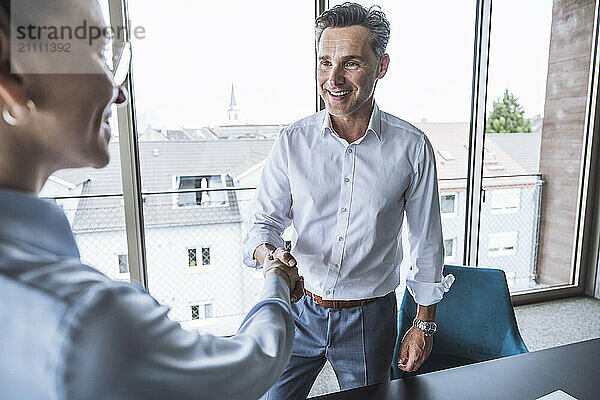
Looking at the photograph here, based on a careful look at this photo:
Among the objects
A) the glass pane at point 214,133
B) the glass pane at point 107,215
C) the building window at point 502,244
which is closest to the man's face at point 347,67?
the glass pane at point 214,133

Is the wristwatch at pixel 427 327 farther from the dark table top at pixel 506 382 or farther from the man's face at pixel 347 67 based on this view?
the man's face at pixel 347 67

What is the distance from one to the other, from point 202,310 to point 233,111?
1167 millimetres

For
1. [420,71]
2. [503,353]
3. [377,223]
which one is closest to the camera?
[377,223]

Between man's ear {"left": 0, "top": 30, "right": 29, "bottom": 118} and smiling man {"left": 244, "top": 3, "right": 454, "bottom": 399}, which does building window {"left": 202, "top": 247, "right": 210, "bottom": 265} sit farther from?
man's ear {"left": 0, "top": 30, "right": 29, "bottom": 118}

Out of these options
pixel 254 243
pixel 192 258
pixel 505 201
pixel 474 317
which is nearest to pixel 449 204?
pixel 505 201

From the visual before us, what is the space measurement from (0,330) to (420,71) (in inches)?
104

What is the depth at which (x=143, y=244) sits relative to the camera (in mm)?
2322

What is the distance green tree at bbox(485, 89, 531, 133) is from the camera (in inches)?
114

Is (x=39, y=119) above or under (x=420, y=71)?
under

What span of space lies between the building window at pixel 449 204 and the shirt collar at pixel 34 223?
9.09ft

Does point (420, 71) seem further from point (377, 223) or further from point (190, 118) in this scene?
point (377, 223)

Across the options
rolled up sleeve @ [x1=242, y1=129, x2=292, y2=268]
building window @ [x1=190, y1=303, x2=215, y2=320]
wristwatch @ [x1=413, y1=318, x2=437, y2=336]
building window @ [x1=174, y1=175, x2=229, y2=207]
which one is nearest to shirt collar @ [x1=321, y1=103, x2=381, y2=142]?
rolled up sleeve @ [x1=242, y1=129, x2=292, y2=268]

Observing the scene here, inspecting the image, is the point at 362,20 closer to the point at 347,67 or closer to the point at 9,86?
the point at 347,67

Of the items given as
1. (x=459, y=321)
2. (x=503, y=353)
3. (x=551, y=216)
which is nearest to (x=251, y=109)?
(x=459, y=321)
